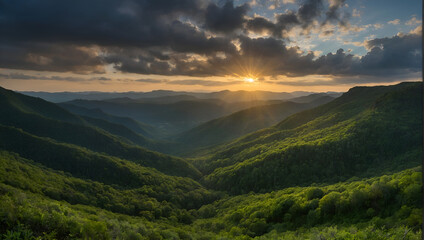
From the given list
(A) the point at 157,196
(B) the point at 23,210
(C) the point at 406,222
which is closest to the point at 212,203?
(A) the point at 157,196

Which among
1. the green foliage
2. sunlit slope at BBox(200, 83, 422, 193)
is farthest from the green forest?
sunlit slope at BBox(200, 83, 422, 193)

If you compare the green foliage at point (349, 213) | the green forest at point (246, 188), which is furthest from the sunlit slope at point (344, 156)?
the green foliage at point (349, 213)

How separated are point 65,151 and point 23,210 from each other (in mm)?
135622

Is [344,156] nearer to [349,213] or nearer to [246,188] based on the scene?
[246,188]

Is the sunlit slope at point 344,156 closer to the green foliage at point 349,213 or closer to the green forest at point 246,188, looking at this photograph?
the green forest at point 246,188

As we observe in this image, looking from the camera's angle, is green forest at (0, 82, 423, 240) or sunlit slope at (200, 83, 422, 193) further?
sunlit slope at (200, 83, 422, 193)

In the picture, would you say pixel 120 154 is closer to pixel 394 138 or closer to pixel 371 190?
pixel 371 190

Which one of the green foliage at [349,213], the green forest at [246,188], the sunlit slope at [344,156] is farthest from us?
the sunlit slope at [344,156]

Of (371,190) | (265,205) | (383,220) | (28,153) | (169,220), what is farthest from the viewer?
(28,153)

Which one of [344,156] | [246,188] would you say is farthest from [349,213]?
[344,156]

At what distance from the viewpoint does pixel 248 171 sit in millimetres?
139125

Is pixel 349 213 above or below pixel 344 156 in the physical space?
above

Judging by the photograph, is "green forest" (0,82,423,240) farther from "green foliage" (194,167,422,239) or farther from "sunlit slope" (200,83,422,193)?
"sunlit slope" (200,83,422,193)

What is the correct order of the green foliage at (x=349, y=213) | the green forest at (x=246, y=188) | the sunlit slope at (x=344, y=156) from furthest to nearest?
the sunlit slope at (x=344, y=156) < the green forest at (x=246, y=188) < the green foliage at (x=349, y=213)
